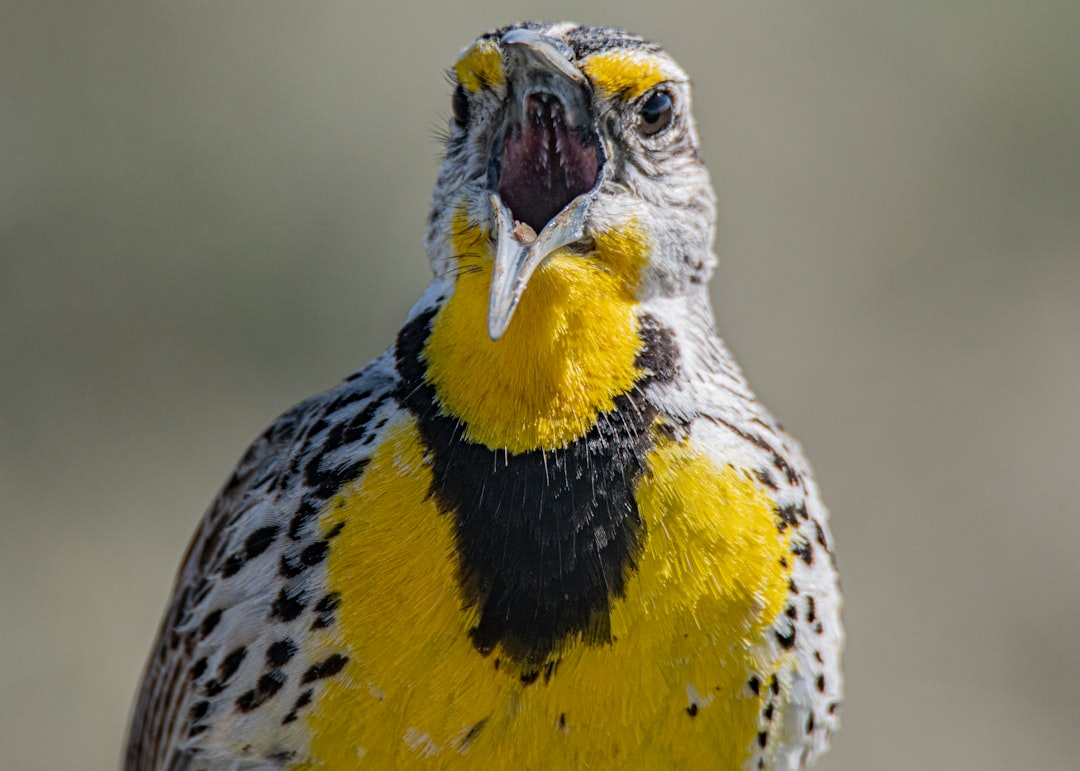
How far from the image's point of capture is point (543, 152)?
2945 millimetres

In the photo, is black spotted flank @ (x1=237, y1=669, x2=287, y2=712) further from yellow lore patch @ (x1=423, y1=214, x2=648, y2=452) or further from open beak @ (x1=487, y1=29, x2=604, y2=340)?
open beak @ (x1=487, y1=29, x2=604, y2=340)

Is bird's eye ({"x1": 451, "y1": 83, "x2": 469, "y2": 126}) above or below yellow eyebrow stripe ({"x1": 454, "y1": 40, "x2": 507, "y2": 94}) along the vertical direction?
below

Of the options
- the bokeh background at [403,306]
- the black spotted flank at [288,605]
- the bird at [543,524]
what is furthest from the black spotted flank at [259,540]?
the bokeh background at [403,306]

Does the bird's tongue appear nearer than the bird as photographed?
No

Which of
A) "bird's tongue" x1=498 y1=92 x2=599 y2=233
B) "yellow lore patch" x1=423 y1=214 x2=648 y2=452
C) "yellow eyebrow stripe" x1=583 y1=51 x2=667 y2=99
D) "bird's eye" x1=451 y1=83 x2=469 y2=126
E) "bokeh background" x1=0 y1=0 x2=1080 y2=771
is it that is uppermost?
"yellow eyebrow stripe" x1=583 y1=51 x2=667 y2=99

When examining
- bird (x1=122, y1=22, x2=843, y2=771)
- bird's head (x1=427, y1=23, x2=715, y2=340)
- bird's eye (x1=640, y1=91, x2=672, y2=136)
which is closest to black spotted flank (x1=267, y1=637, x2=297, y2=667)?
bird (x1=122, y1=22, x2=843, y2=771)

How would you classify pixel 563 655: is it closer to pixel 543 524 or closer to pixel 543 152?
pixel 543 524

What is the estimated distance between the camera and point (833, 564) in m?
3.21

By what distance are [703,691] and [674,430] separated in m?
0.51

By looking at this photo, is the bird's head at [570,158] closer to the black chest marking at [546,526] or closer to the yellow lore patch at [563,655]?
the black chest marking at [546,526]

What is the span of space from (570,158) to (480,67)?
0.86 ft

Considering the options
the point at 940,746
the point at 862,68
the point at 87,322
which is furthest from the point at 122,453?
the point at 862,68

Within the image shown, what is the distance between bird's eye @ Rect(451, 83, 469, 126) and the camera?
3088 millimetres

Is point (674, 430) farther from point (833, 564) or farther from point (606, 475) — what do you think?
point (833, 564)
